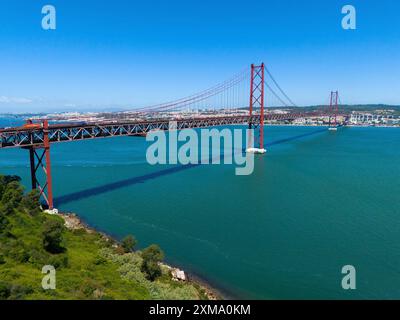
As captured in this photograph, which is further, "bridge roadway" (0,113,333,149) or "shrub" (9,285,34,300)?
"bridge roadway" (0,113,333,149)

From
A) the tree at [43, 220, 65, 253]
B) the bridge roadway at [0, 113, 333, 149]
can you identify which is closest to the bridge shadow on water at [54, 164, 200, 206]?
the bridge roadway at [0, 113, 333, 149]


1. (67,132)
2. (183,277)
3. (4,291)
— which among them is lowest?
(183,277)

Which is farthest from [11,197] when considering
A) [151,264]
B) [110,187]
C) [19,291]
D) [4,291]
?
[110,187]

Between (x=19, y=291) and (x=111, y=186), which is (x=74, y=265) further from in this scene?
(x=111, y=186)

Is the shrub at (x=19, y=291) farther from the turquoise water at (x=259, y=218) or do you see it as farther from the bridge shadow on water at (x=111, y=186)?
the bridge shadow on water at (x=111, y=186)

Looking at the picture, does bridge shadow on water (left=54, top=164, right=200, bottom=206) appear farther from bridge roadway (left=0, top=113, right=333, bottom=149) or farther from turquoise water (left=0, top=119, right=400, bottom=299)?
bridge roadway (left=0, top=113, right=333, bottom=149)

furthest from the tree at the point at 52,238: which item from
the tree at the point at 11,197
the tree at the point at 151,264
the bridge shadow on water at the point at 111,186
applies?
the bridge shadow on water at the point at 111,186
